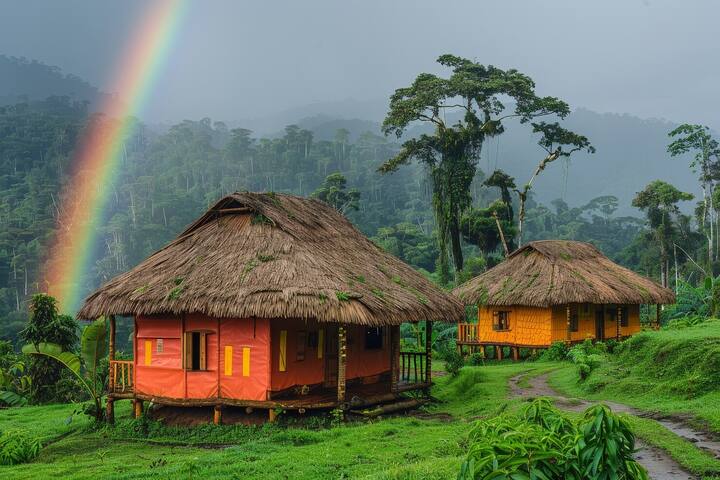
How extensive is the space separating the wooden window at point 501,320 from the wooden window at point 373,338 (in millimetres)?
11198

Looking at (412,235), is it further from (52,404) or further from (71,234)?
(52,404)

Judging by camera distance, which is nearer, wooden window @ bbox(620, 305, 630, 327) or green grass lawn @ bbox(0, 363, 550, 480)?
green grass lawn @ bbox(0, 363, 550, 480)

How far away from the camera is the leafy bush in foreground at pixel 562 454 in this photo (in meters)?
4.46

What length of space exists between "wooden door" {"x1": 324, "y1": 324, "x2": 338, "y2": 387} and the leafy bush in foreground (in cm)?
1175

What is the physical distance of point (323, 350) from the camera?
53.4 feet

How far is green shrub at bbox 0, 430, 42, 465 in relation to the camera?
12555mm

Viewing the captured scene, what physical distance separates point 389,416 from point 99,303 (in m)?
7.41

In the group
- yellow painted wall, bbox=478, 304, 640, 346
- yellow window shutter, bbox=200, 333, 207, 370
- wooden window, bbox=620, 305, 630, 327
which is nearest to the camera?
yellow window shutter, bbox=200, 333, 207, 370

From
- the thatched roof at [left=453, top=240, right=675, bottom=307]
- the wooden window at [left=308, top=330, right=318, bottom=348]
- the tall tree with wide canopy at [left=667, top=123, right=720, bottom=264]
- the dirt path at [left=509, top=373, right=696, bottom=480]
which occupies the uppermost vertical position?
the tall tree with wide canopy at [left=667, top=123, right=720, bottom=264]

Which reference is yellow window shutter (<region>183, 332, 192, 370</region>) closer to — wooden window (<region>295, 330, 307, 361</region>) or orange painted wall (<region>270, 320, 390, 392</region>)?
orange painted wall (<region>270, 320, 390, 392</region>)

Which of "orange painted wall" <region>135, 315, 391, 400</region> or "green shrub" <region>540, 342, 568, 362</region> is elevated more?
"orange painted wall" <region>135, 315, 391, 400</region>

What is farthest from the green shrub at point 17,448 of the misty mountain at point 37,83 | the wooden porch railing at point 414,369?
the misty mountain at point 37,83

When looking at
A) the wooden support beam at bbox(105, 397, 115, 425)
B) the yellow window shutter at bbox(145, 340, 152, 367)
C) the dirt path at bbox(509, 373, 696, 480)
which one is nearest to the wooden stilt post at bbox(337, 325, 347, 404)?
the dirt path at bbox(509, 373, 696, 480)

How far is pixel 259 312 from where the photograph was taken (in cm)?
1381
